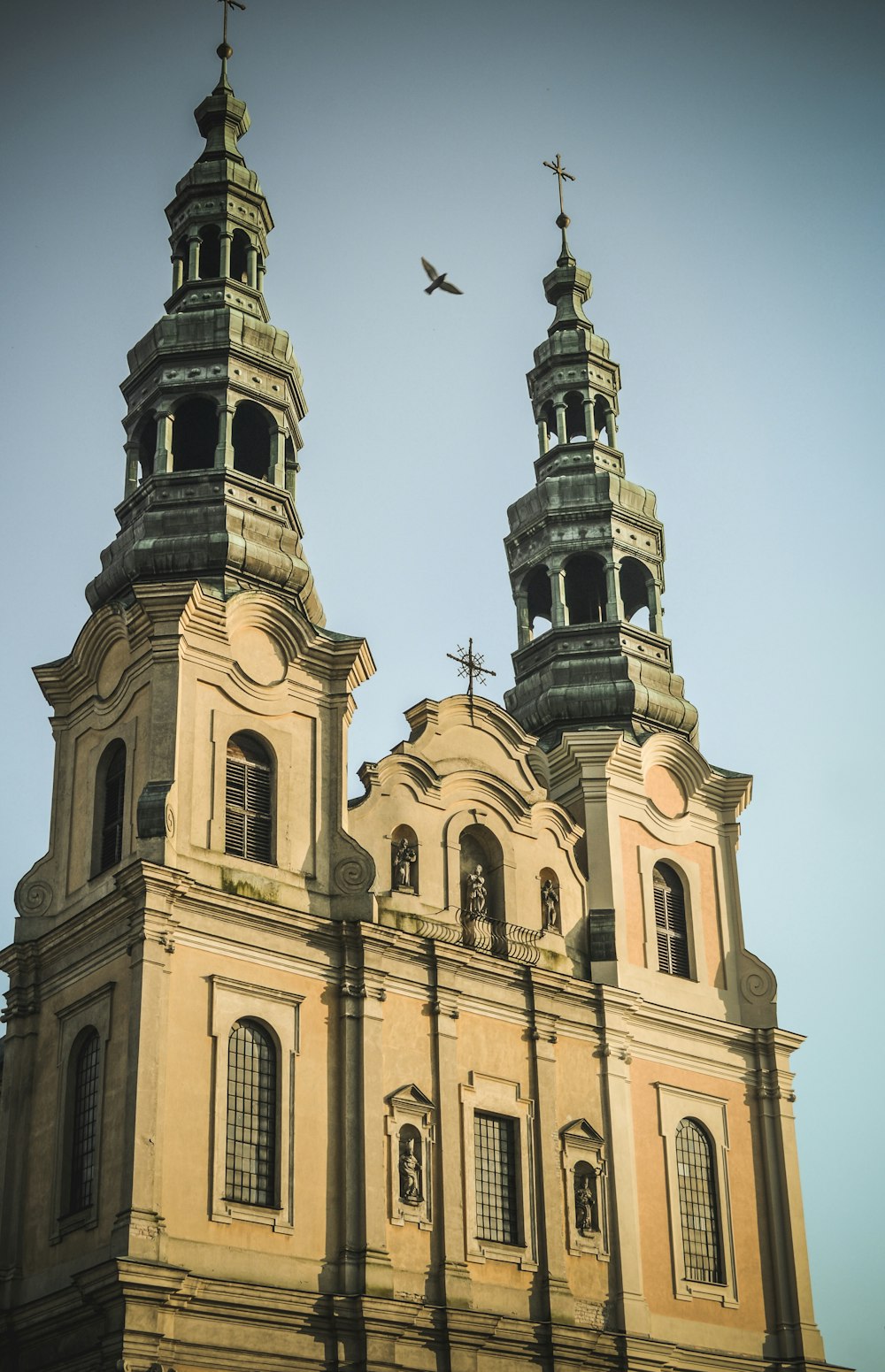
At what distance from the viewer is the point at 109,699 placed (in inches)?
Answer: 1261

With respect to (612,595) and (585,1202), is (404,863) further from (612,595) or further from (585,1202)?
(612,595)

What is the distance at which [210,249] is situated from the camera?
127 ft

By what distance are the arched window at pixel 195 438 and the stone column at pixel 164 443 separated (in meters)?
1.00

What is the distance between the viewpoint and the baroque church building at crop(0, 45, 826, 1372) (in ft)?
92.3

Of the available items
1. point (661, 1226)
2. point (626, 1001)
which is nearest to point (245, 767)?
point (626, 1001)

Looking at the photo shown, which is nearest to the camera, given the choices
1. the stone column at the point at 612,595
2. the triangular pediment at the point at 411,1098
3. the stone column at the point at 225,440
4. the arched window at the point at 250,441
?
the triangular pediment at the point at 411,1098

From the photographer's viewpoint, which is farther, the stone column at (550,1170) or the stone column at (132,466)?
the stone column at (132,466)

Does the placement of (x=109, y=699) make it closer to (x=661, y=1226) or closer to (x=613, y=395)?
(x=661, y=1226)

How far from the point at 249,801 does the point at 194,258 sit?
11796 millimetres

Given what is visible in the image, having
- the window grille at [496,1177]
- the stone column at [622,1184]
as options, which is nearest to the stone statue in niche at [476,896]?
the stone column at [622,1184]

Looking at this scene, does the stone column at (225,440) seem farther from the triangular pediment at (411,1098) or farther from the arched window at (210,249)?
the triangular pediment at (411,1098)

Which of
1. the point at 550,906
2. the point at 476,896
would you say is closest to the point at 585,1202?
the point at 550,906

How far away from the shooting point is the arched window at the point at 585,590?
41.0 m

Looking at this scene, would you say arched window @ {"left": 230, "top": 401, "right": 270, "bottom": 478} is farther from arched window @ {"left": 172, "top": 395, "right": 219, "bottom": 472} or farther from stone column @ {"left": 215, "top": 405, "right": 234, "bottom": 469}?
stone column @ {"left": 215, "top": 405, "right": 234, "bottom": 469}
